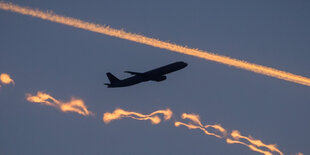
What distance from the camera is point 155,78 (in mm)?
165375

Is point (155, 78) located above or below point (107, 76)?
below

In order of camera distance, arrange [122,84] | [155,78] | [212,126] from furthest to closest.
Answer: [212,126], [122,84], [155,78]

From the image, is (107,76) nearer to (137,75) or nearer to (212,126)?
(137,75)

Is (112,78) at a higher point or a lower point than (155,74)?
higher

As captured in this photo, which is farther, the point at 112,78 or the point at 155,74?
the point at 112,78

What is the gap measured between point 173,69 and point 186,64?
644 cm

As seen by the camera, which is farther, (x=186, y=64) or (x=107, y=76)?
(x=107, y=76)

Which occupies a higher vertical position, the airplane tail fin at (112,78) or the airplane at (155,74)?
the airplane tail fin at (112,78)

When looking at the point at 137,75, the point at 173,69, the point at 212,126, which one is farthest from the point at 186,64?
the point at 212,126

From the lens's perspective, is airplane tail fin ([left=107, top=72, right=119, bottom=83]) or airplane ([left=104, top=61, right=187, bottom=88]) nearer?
airplane ([left=104, top=61, right=187, bottom=88])

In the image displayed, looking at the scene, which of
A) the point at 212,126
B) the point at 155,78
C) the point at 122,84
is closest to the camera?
the point at 155,78

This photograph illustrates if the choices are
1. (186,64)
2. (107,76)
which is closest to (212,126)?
(186,64)

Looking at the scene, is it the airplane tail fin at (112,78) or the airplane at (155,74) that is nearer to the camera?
the airplane at (155,74)

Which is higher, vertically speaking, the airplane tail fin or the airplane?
the airplane tail fin
